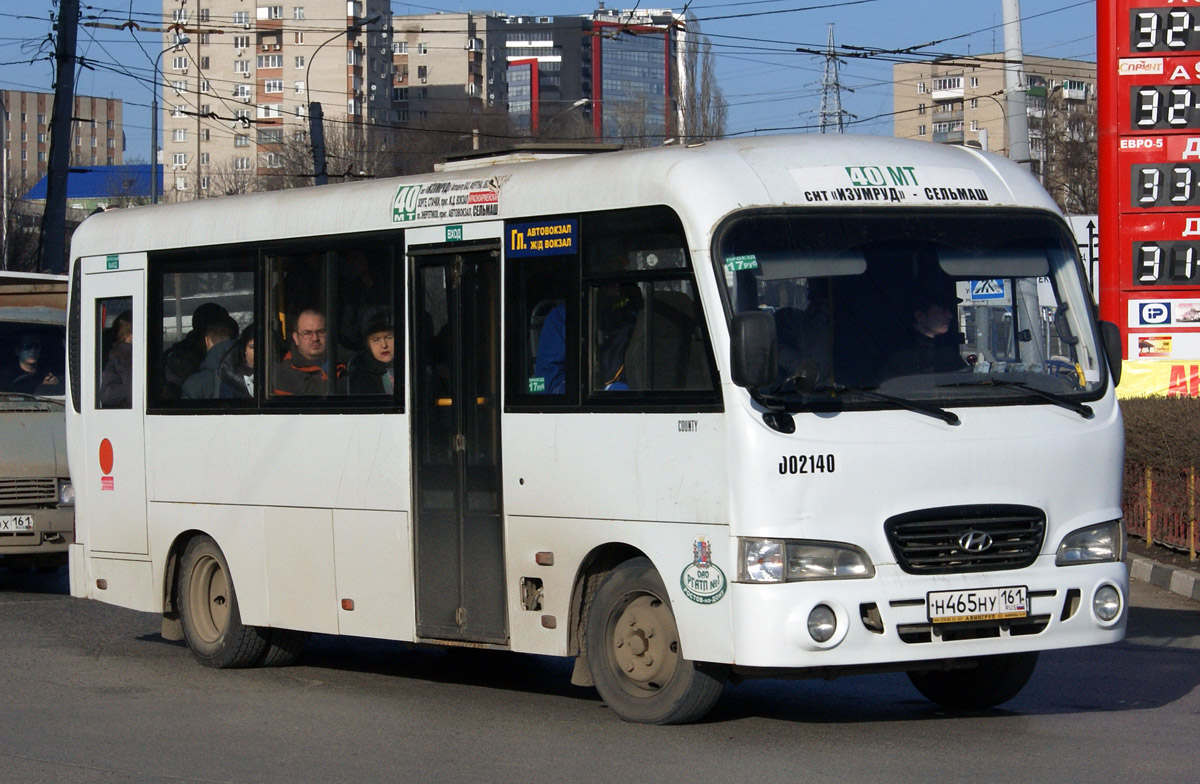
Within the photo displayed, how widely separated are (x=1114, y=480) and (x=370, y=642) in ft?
18.9

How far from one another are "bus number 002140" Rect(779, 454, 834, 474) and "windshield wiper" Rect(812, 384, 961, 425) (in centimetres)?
31

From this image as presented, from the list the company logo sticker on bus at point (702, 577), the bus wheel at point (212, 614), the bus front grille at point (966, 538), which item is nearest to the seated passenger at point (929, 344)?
the bus front grille at point (966, 538)

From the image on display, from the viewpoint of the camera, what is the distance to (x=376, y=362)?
31.3ft

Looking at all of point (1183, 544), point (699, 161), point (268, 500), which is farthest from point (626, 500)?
point (1183, 544)

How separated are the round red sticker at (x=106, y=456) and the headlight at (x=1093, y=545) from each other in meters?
6.42

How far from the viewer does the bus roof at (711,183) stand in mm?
7879

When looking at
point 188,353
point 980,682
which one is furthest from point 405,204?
point 980,682

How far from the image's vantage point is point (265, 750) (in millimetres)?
7723

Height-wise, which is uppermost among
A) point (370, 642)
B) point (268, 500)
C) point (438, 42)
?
point (438, 42)

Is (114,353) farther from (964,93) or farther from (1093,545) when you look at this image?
(964,93)

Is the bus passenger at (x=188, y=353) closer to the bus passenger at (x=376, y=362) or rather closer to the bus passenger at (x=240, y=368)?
the bus passenger at (x=240, y=368)

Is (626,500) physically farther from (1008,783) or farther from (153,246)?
(153,246)

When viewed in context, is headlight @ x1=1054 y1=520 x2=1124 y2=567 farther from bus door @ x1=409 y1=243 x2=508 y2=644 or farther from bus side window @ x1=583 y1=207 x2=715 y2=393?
bus door @ x1=409 y1=243 x2=508 y2=644

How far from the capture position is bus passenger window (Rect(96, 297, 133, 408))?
448 inches
